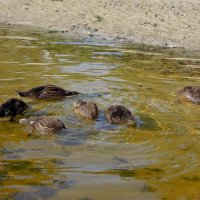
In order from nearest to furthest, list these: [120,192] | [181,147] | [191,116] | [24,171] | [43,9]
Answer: [120,192], [24,171], [181,147], [191,116], [43,9]

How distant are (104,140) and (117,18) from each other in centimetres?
1283

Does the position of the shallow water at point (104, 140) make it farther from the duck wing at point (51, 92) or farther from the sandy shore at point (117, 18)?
the sandy shore at point (117, 18)

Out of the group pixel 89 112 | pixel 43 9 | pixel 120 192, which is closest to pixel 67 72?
pixel 89 112

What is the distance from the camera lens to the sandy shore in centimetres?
1590

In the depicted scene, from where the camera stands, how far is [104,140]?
6.15m

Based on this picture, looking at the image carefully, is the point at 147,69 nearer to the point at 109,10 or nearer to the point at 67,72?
the point at 67,72

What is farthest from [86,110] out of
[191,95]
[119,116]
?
[191,95]

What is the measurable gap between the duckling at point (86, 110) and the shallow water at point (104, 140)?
10 centimetres

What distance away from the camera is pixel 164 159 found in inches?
224

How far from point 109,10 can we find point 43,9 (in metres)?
3.11

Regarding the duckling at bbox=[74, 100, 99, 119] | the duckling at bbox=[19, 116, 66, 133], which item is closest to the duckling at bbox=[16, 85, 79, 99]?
the duckling at bbox=[74, 100, 99, 119]

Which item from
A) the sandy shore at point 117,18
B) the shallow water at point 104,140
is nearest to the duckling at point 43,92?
the shallow water at point 104,140

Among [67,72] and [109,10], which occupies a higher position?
[109,10]

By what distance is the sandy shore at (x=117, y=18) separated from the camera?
52.2ft
